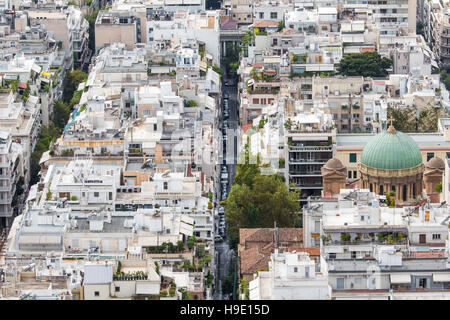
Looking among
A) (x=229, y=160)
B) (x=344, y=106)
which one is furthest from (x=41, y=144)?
(x=344, y=106)

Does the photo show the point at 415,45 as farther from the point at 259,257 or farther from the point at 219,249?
the point at 259,257

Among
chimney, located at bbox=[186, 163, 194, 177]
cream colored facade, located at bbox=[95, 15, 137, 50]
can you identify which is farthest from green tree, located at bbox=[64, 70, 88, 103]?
chimney, located at bbox=[186, 163, 194, 177]

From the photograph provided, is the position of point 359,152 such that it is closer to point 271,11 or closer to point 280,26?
point 280,26

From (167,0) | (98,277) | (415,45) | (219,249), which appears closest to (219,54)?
(167,0)

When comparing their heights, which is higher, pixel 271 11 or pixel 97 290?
pixel 271 11

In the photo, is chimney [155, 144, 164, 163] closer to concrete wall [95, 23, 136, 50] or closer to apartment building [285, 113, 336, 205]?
apartment building [285, 113, 336, 205]

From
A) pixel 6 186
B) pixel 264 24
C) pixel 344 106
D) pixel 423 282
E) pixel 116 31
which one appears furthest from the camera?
pixel 116 31
